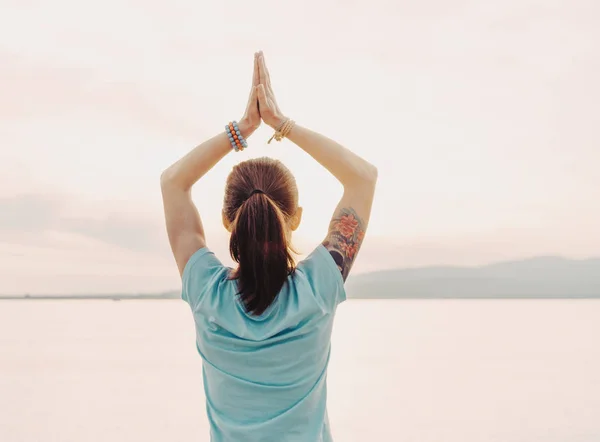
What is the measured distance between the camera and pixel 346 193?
1.58 metres

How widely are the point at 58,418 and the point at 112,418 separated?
0.55m

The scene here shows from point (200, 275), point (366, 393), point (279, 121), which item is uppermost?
point (279, 121)

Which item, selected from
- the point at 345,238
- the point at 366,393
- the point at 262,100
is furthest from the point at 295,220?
the point at 366,393

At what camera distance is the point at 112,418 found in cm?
628

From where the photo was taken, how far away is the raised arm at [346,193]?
153 cm

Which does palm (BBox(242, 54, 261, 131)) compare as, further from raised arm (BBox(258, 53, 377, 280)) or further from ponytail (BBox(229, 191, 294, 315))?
ponytail (BBox(229, 191, 294, 315))

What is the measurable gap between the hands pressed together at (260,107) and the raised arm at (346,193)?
11 centimetres

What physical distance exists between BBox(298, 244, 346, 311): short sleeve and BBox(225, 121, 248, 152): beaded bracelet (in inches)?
14.1

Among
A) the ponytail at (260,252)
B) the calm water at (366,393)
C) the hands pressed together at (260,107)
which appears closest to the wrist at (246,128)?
the hands pressed together at (260,107)

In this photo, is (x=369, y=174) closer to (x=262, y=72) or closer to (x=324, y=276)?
(x=324, y=276)

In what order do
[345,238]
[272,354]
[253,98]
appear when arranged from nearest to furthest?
[272,354]
[345,238]
[253,98]

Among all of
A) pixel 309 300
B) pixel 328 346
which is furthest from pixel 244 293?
pixel 328 346

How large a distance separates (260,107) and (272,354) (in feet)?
2.21

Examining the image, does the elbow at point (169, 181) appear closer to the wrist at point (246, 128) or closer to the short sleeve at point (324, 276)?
the wrist at point (246, 128)
